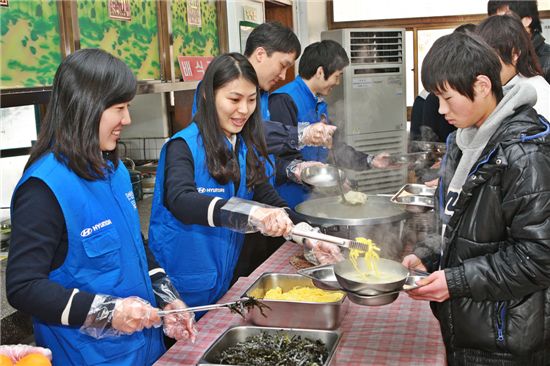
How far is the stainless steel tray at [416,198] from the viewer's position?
2457mm

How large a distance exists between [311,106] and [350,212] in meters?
1.20

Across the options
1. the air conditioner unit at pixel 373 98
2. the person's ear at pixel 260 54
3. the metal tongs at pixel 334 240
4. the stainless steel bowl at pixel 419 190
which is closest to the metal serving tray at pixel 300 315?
the metal tongs at pixel 334 240

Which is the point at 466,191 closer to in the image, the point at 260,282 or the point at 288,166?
the point at 260,282

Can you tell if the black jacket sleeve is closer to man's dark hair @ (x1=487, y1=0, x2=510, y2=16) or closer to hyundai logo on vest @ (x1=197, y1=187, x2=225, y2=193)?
hyundai logo on vest @ (x1=197, y1=187, x2=225, y2=193)

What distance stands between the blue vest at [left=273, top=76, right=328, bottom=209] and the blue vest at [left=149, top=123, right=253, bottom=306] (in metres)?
1.21

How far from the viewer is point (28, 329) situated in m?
2.18

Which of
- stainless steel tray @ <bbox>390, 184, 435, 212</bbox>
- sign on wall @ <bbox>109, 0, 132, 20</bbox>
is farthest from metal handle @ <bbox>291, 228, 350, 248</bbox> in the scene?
sign on wall @ <bbox>109, 0, 132, 20</bbox>

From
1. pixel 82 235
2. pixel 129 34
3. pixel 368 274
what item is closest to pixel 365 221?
pixel 368 274

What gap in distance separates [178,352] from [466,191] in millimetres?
1011

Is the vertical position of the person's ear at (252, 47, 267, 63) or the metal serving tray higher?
the person's ear at (252, 47, 267, 63)

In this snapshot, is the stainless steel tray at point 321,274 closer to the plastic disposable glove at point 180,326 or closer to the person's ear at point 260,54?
the plastic disposable glove at point 180,326

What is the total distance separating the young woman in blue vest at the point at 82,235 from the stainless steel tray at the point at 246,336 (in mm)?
107

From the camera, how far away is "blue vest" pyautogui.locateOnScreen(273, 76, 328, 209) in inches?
137

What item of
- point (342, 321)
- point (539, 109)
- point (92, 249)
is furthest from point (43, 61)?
point (539, 109)
